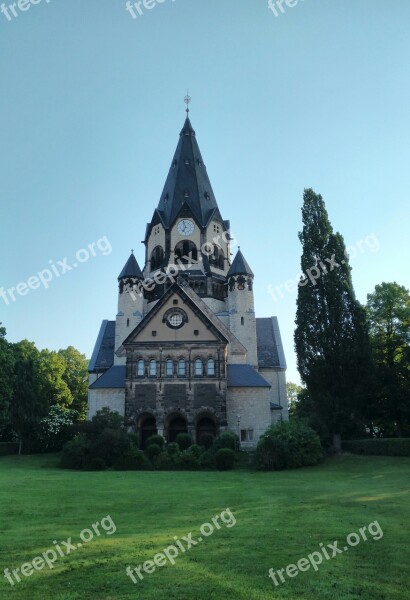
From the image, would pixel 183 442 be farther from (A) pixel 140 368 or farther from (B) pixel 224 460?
(A) pixel 140 368

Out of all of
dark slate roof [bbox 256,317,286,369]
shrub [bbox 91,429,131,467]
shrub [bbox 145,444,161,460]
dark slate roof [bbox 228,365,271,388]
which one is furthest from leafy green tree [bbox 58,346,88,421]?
shrub [bbox 91,429,131,467]

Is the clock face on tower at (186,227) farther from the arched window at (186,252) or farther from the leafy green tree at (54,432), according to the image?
the leafy green tree at (54,432)

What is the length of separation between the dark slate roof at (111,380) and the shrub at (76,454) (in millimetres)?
12914

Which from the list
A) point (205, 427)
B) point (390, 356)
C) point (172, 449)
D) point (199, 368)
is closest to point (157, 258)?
point (199, 368)

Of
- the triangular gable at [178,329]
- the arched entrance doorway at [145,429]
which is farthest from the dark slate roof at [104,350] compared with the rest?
the arched entrance doorway at [145,429]

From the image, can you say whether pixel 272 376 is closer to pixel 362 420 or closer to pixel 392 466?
pixel 362 420

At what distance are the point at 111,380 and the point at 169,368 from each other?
25.3 feet

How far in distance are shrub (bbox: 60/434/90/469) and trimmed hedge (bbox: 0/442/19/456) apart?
1623 cm

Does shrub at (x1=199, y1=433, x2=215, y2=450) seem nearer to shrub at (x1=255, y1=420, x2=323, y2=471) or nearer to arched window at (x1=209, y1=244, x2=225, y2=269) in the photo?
shrub at (x1=255, y1=420, x2=323, y2=471)

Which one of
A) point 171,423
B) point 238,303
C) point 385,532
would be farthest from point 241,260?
point 385,532

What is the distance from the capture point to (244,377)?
46.8 meters

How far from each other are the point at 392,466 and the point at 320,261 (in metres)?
17.8

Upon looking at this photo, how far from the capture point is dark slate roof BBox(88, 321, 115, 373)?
5537 cm

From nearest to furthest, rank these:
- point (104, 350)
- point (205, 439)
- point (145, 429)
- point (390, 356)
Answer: point (390, 356)
point (205, 439)
point (145, 429)
point (104, 350)
